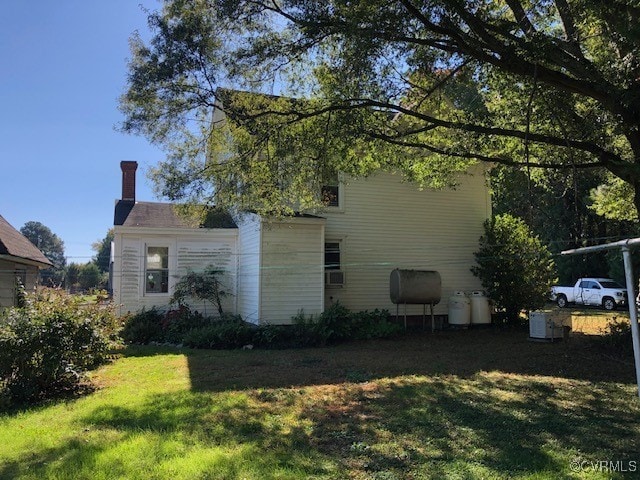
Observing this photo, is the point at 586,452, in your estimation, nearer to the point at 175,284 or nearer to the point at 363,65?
the point at 363,65

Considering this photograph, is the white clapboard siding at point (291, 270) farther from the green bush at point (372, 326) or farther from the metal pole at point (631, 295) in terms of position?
the metal pole at point (631, 295)

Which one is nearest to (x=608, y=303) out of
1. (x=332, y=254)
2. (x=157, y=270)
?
(x=332, y=254)

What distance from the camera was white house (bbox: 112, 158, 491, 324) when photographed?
12.8 m

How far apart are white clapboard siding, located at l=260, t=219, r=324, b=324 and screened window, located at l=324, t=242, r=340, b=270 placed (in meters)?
0.92

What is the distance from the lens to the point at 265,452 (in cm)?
440

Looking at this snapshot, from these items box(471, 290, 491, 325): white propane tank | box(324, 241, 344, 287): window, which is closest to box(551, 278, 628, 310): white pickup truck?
box(471, 290, 491, 325): white propane tank

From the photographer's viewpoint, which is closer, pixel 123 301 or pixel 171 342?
pixel 171 342

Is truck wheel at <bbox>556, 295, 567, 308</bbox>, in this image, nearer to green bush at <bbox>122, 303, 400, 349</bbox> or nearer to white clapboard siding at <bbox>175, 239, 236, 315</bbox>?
green bush at <bbox>122, 303, 400, 349</bbox>

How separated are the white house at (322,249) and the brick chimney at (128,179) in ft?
6.14

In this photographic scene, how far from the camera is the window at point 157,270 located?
14.8 m

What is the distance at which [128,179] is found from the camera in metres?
18.0

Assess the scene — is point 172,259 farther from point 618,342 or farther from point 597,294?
point 597,294

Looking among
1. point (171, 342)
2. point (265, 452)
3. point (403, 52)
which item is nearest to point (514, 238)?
point (403, 52)

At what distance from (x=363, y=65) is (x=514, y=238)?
28.5 ft
